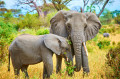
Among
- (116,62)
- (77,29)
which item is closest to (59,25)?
(77,29)

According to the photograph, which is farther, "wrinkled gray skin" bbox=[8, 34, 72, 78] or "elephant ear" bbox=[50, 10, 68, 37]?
"elephant ear" bbox=[50, 10, 68, 37]

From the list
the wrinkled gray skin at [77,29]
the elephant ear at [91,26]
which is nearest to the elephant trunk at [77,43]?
the wrinkled gray skin at [77,29]

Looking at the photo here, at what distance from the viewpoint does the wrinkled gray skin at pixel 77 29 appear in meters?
3.95

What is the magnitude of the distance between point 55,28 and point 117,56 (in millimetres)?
2087

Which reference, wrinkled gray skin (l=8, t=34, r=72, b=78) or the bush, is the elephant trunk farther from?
the bush

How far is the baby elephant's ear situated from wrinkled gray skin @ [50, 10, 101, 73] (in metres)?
0.56

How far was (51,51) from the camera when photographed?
349 centimetres

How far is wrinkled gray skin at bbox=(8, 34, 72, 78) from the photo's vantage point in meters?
3.43

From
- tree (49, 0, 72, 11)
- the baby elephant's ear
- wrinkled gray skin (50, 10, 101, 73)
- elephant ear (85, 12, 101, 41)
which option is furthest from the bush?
tree (49, 0, 72, 11)

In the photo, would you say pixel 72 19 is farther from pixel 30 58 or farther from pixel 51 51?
pixel 30 58

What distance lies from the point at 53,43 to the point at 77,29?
2.86ft

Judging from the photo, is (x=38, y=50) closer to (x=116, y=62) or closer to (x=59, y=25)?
(x=59, y=25)

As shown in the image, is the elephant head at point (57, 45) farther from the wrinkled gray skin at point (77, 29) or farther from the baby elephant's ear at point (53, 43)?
the wrinkled gray skin at point (77, 29)

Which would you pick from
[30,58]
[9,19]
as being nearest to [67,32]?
[30,58]
